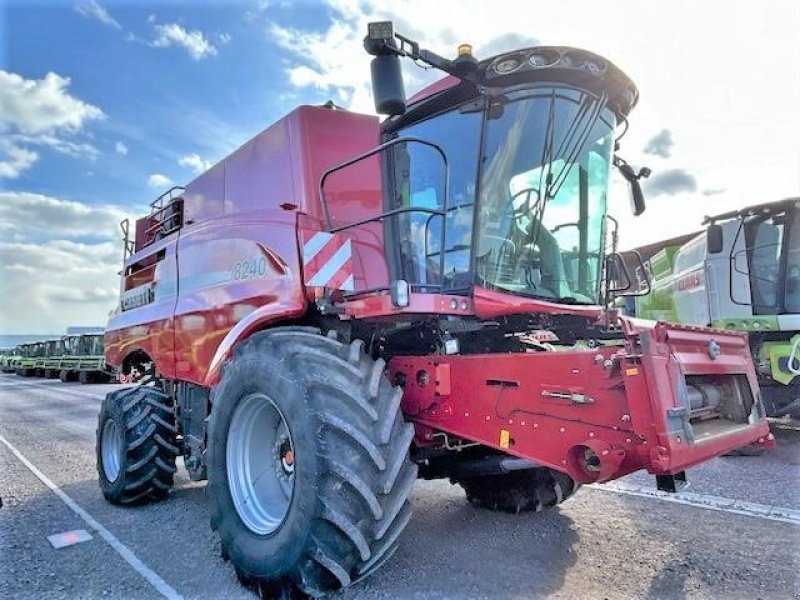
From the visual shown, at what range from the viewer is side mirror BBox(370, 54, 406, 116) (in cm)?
289

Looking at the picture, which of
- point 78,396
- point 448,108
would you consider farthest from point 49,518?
point 78,396

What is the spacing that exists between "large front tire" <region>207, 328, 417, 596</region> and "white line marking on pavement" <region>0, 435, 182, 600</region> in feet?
1.17

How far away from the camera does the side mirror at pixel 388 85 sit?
289 centimetres

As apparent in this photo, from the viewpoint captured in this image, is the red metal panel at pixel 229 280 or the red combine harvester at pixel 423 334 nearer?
the red combine harvester at pixel 423 334

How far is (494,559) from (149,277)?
446cm

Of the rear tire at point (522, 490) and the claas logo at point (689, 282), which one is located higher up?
the claas logo at point (689, 282)

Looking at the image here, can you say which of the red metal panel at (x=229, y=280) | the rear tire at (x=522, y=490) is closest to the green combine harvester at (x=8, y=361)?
the red metal panel at (x=229, y=280)

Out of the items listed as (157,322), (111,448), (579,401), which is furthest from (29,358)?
(579,401)

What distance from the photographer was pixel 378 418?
290 cm

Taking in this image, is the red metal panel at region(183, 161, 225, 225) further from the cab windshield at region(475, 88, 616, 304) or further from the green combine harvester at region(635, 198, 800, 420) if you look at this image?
the green combine harvester at region(635, 198, 800, 420)

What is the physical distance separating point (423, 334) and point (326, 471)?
1.33 metres

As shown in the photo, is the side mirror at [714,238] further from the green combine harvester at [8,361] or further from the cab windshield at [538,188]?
the green combine harvester at [8,361]

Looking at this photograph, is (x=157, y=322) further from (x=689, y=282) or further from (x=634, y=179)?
(x=689, y=282)

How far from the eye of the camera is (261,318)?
3760 mm
